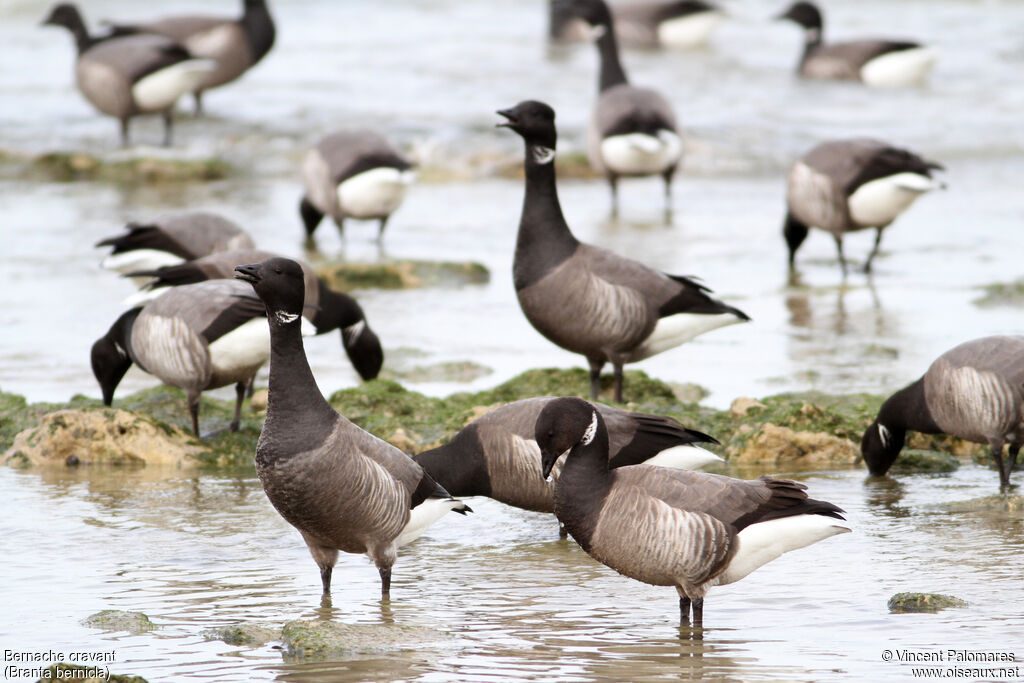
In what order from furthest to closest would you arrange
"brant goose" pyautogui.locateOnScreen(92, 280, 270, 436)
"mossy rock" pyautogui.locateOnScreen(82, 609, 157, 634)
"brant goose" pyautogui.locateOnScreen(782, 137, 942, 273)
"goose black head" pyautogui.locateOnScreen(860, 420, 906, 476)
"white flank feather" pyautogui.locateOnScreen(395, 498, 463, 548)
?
"brant goose" pyautogui.locateOnScreen(782, 137, 942, 273) < "brant goose" pyautogui.locateOnScreen(92, 280, 270, 436) < "goose black head" pyautogui.locateOnScreen(860, 420, 906, 476) < "white flank feather" pyautogui.locateOnScreen(395, 498, 463, 548) < "mossy rock" pyautogui.locateOnScreen(82, 609, 157, 634)

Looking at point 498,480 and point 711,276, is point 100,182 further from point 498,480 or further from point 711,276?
point 498,480

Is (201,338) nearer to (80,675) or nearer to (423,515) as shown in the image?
(423,515)

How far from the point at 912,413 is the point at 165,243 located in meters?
6.03

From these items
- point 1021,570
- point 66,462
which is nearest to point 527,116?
point 66,462

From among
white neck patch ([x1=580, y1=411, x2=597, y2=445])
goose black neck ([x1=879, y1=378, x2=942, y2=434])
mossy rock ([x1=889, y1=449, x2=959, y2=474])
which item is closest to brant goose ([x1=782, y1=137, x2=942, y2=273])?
mossy rock ([x1=889, y1=449, x2=959, y2=474])

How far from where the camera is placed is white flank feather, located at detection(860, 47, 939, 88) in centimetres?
2364

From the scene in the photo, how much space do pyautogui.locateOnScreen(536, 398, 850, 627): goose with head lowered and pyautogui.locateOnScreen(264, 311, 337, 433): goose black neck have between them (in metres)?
0.98

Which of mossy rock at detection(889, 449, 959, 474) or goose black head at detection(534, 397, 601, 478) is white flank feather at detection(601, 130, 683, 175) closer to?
A: mossy rock at detection(889, 449, 959, 474)

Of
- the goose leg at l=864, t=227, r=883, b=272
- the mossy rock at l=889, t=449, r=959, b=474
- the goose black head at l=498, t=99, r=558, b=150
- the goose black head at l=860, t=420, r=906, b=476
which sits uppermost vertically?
the goose black head at l=498, t=99, r=558, b=150

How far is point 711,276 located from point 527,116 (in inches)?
181

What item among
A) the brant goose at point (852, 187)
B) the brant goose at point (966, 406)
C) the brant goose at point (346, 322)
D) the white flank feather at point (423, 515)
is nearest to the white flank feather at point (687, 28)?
the brant goose at point (852, 187)

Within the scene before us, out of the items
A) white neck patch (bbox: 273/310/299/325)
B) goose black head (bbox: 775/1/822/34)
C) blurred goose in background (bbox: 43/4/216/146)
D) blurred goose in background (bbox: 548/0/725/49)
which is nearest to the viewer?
white neck patch (bbox: 273/310/299/325)

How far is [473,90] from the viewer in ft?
79.9

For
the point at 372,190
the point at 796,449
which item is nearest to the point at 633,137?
the point at 372,190
